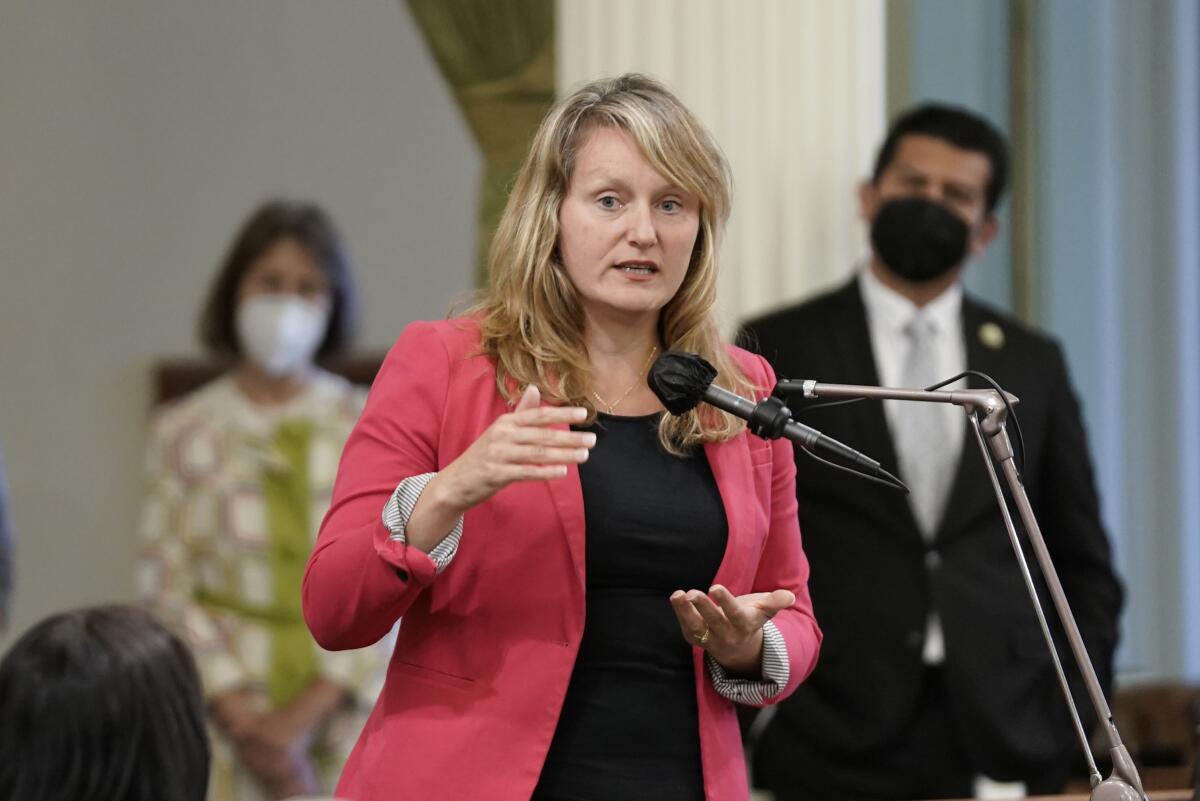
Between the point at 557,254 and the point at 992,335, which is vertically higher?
the point at 557,254

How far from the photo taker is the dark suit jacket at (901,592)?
3238 millimetres

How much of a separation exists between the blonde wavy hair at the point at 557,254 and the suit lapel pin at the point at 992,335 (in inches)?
57.2

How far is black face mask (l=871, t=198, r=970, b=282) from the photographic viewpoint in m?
3.40

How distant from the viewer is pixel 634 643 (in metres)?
2.01

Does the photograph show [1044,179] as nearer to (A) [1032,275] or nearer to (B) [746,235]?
(A) [1032,275]

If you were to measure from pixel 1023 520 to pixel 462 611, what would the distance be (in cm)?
63

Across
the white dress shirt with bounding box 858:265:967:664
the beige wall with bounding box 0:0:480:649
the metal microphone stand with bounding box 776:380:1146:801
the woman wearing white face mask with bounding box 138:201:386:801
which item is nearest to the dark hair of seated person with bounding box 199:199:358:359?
the woman wearing white face mask with bounding box 138:201:386:801

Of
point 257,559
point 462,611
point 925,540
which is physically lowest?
point 257,559

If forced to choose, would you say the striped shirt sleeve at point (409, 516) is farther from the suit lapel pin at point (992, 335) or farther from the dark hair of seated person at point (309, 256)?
the dark hair of seated person at point (309, 256)

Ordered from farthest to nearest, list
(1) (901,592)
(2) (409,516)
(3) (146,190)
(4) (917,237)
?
(3) (146,190), (4) (917,237), (1) (901,592), (2) (409,516)

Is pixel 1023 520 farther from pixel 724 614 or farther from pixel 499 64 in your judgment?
pixel 499 64

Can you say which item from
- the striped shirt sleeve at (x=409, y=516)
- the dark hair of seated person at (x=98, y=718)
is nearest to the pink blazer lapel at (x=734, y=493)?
the striped shirt sleeve at (x=409, y=516)

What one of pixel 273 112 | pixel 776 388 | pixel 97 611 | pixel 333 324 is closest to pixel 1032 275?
pixel 333 324

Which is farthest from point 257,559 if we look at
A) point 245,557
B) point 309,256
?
point 309,256
